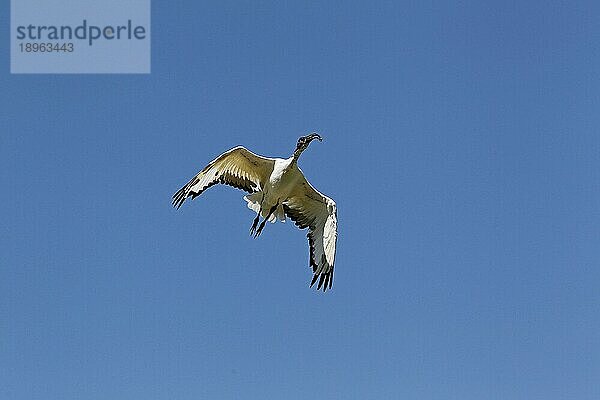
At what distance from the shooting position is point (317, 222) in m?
29.7

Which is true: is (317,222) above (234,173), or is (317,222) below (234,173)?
below

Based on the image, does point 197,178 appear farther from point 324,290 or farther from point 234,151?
point 324,290

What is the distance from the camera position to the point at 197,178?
94.2 feet

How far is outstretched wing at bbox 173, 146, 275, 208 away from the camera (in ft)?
92.5

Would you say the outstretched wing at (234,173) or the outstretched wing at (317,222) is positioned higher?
the outstretched wing at (234,173)

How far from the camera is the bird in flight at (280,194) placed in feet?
91.3

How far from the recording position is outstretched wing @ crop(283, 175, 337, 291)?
94.3ft

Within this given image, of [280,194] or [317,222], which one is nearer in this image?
[280,194]

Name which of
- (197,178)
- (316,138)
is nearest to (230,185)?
(197,178)

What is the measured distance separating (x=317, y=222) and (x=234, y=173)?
3016 millimetres

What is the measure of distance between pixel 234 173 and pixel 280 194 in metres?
1.85

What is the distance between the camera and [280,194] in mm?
27859

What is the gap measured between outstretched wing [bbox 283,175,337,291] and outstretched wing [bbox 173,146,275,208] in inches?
45.0

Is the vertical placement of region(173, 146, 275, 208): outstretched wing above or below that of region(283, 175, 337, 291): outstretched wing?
above
